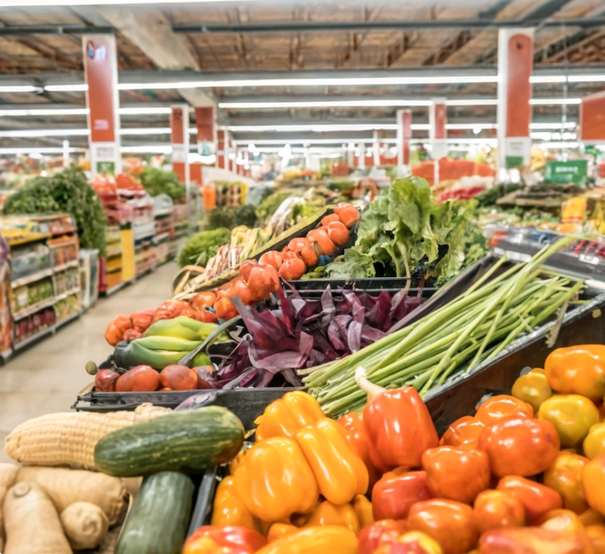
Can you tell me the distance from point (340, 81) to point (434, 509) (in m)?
12.4

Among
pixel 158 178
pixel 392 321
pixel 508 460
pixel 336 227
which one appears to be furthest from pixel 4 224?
pixel 158 178

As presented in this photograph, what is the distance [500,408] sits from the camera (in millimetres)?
1538

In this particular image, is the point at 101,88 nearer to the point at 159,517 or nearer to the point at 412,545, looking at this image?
the point at 159,517

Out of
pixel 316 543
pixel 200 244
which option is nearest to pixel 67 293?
pixel 200 244

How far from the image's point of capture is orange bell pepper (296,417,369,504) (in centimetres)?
131

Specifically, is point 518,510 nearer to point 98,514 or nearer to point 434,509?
point 434,509

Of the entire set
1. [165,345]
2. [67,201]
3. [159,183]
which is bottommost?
[165,345]

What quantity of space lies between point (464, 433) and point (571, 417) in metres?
0.23

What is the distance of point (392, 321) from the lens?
2.68 metres

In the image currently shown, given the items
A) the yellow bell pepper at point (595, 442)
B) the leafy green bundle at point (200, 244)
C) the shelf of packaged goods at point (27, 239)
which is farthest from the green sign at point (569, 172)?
the yellow bell pepper at point (595, 442)

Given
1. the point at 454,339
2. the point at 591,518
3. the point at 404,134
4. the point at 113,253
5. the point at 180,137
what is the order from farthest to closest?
the point at 404,134 → the point at 180,137 → the point at 113,253 → the point at 454,339 → the point at 591,518

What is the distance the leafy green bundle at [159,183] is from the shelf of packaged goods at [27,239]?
8.74 meters

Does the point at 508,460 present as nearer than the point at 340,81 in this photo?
Yes

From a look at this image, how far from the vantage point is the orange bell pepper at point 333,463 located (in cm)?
131
